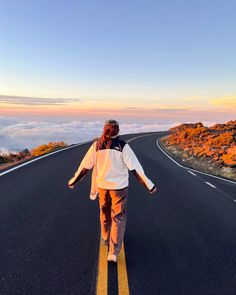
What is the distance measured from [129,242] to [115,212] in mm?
920

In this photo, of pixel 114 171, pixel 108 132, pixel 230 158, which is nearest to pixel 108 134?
pixel 108 132

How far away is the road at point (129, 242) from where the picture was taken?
3920mm

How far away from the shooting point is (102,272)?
4.16 m

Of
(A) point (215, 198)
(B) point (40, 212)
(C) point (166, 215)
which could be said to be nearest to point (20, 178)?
(B) point (40, 212)

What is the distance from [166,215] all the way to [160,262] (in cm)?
240

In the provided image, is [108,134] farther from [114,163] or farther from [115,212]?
[115,212]

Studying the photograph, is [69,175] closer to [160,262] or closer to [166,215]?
[166,215]

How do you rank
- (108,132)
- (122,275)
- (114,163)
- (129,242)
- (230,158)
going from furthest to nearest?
(230,158) → (129,242) → (114,163) → (108,132) → (122,275)

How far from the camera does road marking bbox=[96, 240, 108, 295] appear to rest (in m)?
3.73

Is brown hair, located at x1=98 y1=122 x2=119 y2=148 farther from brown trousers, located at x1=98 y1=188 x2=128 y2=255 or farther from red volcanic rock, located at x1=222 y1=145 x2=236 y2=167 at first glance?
red volcanic rock, located at x1=222 y1=145 x2=236 y2=167

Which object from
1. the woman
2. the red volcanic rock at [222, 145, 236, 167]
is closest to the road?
the woman

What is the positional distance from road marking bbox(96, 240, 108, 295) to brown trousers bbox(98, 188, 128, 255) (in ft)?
0.64

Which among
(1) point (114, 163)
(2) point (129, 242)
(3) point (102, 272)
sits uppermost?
(1) point (114, 163)

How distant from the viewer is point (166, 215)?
6.86m
